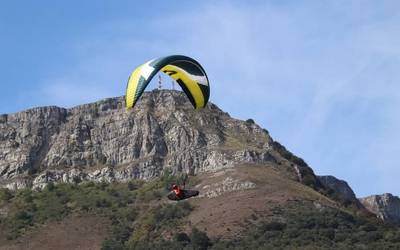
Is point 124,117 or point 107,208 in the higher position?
point 124,117

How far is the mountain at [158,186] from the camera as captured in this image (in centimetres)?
10625

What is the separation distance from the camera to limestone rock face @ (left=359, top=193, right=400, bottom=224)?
153 metres

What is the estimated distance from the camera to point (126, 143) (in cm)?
12744

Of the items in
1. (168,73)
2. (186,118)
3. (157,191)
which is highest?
(186,118)

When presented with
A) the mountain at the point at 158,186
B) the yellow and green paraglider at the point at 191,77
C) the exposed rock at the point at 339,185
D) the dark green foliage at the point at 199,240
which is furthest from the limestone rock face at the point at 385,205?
the yellow and green paraglider at the point at 191,77

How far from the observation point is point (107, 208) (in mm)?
118062

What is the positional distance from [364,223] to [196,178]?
18930 mm

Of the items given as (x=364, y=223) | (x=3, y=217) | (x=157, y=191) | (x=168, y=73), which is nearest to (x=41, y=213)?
(x=3, y=217)

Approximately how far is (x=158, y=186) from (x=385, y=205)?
151 ft

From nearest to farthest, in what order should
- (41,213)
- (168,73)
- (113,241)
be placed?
1. (168,73)
2. (113,241)
3. (41,213)

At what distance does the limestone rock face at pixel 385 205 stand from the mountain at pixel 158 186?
22.2 m

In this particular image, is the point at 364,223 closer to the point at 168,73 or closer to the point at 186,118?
the point at 186,118

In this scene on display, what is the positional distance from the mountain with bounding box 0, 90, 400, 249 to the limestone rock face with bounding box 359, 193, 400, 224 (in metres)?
22.2

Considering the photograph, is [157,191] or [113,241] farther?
[157,191]
